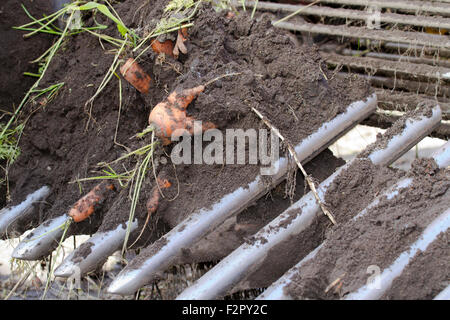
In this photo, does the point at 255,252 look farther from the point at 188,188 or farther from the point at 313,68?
the point at 313,68

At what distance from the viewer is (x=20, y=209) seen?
1923 millimetres

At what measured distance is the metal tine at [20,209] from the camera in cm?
190

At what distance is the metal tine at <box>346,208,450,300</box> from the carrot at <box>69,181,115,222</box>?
905 mm

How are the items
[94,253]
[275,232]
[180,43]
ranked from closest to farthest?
[275,232] → [94,253] → [180,43]

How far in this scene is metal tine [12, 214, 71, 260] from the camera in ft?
5.81

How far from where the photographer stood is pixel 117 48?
6.52 feet

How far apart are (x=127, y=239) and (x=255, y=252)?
438 mm

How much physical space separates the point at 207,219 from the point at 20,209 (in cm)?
77

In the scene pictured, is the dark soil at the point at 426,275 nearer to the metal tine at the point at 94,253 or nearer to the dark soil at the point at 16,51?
the metal tine at the point at 94,253

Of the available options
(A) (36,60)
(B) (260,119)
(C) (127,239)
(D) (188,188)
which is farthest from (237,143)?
(A) (36,60)

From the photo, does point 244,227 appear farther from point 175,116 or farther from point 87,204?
point 87,204

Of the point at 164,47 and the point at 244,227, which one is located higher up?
the point at 164,47

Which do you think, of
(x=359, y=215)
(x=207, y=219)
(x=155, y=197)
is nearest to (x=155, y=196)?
(x=155, y=197)

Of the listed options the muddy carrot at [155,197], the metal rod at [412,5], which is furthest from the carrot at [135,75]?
the metal rod at [412,5]
